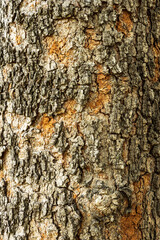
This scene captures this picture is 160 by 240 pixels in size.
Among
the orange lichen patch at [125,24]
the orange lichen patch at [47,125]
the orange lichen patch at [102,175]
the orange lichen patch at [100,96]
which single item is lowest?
the orange lichen patch at [102,175]

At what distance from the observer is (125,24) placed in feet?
4.74

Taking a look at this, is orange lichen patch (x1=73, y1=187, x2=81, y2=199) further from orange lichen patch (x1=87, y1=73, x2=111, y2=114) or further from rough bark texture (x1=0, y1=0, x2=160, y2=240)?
orange lichen patch (x1=87, y1=73, x2=111, y2=114)

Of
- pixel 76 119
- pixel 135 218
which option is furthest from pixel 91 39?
pixel 135 218

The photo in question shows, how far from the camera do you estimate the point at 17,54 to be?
1.45 m

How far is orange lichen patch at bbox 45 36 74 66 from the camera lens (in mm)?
1397

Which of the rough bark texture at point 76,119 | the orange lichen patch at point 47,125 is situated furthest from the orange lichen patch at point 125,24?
the orange lichen patch at point 47,125

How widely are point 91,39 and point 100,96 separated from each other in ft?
0.89

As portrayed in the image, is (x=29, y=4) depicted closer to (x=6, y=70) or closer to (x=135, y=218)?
(x=6, y=70)

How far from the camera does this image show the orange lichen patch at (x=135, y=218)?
144cm

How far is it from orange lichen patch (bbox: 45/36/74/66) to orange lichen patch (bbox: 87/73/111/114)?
17cm

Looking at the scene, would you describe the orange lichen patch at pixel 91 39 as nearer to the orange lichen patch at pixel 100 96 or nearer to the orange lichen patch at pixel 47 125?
the orange lichen patch at pixel 100 96

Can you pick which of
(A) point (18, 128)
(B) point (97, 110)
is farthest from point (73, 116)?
(A) point (18, 128)

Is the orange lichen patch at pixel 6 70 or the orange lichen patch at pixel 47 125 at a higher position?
the orange lichen patch at pixel 6 70

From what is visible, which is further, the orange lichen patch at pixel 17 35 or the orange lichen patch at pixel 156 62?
the orange lichen patch at pixel 156 62
